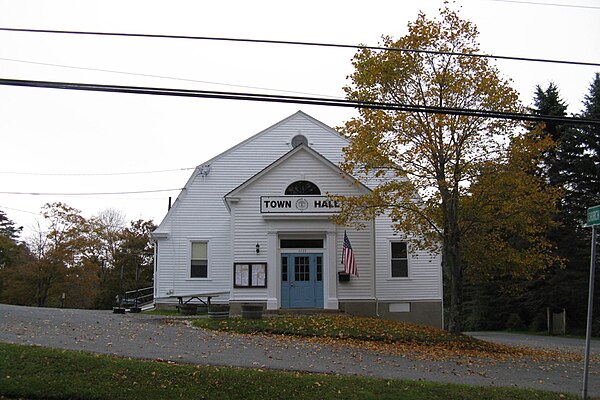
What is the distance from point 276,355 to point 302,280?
1032 centimetres

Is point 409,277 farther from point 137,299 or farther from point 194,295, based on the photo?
point 137,299

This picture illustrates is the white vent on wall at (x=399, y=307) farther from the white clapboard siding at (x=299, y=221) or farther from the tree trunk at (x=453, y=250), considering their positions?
the tree trunk at (x=453, y=250)

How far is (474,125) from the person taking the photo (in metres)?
18.1

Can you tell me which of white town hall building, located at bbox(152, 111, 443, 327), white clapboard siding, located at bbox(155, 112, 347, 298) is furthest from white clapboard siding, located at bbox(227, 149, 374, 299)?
white clapboard siding, located at bbox(155, 112, 347, 298)

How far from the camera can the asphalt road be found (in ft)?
39.3

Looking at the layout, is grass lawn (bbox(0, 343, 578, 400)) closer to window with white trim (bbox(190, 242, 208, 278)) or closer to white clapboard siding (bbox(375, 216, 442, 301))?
white clapboard siding (bbox(375, 216, 442, 301))

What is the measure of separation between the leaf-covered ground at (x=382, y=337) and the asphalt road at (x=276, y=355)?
0.90 meters

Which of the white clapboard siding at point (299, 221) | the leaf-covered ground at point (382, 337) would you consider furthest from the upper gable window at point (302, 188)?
the leaf-covered ground at point (382, 337)

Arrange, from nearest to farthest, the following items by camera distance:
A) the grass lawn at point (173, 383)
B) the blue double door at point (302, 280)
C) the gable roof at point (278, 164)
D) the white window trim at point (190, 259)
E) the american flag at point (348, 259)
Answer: the grass lawn at point (173, 383)
the american flag at point (348, 259)
the blue double door at point (302, 280)
the gable roof at point (278, 164)
the white window trim at point (190, 259)

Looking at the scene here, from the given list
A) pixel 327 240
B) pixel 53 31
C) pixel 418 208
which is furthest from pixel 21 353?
pixel 327 240

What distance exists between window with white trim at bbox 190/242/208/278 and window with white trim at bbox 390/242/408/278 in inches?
354

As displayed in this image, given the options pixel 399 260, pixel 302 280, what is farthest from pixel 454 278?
pixel 399 260

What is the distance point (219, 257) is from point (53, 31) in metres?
20.4

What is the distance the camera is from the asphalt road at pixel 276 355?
39.3 feet
